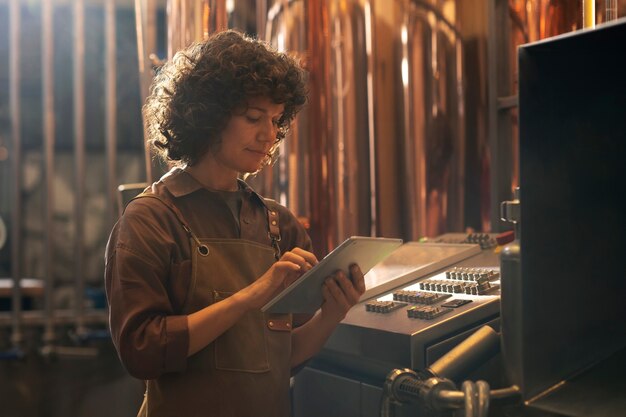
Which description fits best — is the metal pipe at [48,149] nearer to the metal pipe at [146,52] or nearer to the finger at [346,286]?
the metal pipe at [146,52]

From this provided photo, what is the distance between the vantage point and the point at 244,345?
130 centimetres

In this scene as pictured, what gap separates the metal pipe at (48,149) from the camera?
11.8 feet

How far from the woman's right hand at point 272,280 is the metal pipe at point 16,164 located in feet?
8.80

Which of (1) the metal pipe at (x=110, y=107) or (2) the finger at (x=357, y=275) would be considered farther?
(1) the metal pipe at (x=110, y=107)

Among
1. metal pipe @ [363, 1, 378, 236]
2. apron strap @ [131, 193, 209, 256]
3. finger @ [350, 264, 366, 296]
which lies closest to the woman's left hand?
finger @ [350, 264, 366, 296]

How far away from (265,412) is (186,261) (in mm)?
299

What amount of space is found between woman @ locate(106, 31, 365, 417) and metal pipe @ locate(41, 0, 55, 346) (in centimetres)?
232

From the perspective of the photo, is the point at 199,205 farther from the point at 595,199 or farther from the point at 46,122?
the point at 46,122

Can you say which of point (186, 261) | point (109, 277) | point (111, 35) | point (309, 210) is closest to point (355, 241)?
point (186, 261)

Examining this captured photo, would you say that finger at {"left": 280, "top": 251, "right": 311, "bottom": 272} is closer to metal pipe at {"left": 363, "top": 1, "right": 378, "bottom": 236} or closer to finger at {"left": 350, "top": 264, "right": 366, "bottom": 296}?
finger at {"left": 350, "top": 264, "right": 366, "bottom": 296}

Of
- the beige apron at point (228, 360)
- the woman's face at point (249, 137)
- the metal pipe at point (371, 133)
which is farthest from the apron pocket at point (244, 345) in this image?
the metal pipe at point (371, 133)

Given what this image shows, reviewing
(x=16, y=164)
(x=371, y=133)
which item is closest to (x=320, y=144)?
(x=371, y=133)

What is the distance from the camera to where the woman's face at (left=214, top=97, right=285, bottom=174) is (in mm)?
1334

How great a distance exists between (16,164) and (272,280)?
2731 millimetres
